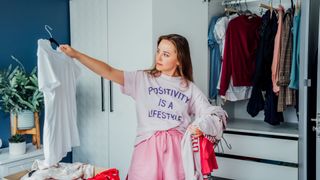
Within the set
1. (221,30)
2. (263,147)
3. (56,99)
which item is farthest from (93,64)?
(263,147)

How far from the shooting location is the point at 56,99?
1.60 m

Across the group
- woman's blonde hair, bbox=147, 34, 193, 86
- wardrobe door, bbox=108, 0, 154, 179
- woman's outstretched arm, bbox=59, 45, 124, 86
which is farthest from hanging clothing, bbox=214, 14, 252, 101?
woman's outstretched arm, bbox=59, 45, 124, 86

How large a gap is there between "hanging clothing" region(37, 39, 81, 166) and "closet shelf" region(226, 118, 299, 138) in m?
1.53

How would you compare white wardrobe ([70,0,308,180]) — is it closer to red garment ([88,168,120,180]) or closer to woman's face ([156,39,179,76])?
woman's face ([156,39,179,76])

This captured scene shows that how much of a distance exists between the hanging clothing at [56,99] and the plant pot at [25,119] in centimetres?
79

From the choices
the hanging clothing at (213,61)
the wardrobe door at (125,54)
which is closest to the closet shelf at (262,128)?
the hanging clothing at (213,61)

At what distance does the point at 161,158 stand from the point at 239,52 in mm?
1548

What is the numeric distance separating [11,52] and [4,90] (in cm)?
39

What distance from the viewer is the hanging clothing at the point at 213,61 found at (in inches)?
115

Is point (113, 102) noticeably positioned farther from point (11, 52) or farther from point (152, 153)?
point (152, 153)

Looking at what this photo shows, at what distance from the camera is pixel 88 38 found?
8.96ft

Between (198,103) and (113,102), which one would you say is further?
(113,102)

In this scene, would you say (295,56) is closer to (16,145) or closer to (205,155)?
(205,155)

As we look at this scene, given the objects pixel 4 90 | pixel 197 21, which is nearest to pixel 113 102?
pixel 4 90
